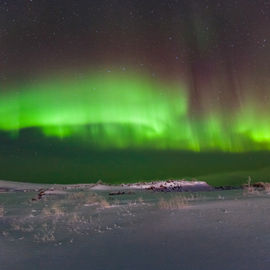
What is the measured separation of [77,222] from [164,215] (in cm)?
226

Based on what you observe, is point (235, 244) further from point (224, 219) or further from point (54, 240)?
point (54, 240)

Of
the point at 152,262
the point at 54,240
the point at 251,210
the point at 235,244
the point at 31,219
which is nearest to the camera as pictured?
the point at 152,262

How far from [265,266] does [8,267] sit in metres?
3.83

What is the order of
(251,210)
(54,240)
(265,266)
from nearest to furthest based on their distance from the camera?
(265,266) → (54,240) → (251,210)

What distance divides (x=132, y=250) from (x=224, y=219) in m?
2.95

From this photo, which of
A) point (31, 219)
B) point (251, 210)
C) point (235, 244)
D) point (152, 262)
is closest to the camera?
point (152, 262)

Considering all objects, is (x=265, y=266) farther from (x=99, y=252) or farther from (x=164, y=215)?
A: (x=164, y=215)

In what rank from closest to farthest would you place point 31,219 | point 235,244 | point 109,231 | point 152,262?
point 152,262, point 235,244, point 109,231, point 31,219

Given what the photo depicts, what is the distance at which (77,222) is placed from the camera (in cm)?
Answer: 1007

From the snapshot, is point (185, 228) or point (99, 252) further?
point (185, 228)

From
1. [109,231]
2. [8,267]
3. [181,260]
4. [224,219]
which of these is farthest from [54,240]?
[224,219]

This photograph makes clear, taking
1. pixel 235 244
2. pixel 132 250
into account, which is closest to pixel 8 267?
pixel 132 250

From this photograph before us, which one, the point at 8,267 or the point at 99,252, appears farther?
the point at 99,252

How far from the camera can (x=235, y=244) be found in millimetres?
6457
